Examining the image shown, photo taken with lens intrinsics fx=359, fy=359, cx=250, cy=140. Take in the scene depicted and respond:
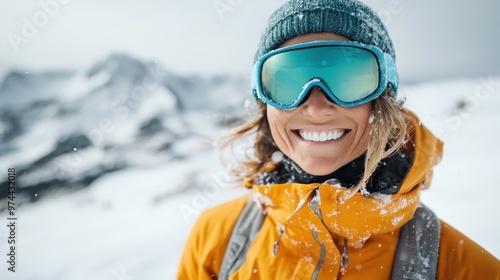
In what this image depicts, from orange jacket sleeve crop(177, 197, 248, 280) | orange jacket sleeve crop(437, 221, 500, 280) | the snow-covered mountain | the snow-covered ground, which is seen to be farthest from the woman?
the snow-covered mountain

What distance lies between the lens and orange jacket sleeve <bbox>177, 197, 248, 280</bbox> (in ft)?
5.57

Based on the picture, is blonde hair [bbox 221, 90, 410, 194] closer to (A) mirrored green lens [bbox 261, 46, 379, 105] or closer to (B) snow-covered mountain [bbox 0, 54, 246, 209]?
(A) mirrored green lens [bbox 261, 46, 379, 105]

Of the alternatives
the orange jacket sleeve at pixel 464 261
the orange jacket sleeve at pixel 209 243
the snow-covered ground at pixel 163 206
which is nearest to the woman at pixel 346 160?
the orange jacket sleeve at pixel 464 261

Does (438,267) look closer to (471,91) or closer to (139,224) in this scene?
(139,224)

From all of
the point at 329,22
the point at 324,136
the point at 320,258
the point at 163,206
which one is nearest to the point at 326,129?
the point at 324,136

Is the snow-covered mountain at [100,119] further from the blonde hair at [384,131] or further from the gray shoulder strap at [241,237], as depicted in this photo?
the blonde hair at [384,131]

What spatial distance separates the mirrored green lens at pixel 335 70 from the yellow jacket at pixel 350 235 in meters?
0.32

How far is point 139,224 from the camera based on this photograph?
3.54 metres

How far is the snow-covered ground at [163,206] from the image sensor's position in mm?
3029

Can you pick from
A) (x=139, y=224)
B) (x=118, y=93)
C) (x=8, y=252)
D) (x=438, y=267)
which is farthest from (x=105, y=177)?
(x=438, y=267)

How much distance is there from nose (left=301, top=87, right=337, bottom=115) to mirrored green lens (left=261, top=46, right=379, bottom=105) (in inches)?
1.6

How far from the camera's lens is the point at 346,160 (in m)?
1.50

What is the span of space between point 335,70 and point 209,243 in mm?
986

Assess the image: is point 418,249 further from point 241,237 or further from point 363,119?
point 241,237
